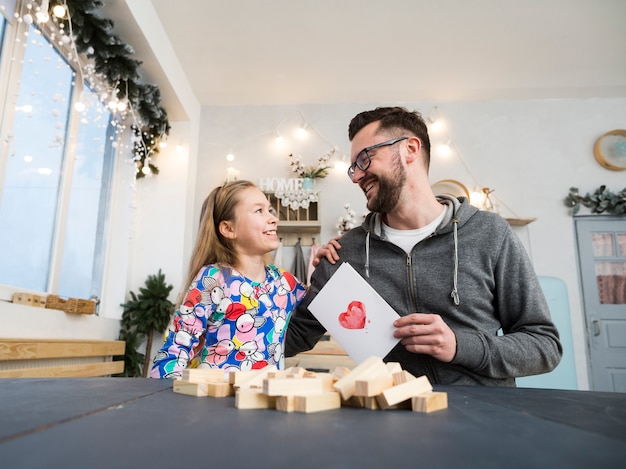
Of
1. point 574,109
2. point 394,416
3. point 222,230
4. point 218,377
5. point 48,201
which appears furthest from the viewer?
point 574,109

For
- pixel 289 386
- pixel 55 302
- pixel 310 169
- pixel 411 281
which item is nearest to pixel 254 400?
pixel 289 386

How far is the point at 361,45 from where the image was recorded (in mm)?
3416

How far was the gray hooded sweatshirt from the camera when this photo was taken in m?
1.07

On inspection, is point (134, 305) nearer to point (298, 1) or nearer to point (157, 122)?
point (157, 122)

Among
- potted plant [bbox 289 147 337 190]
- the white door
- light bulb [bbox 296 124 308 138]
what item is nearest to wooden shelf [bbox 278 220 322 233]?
potted plant [bbox 289 147 337 190]

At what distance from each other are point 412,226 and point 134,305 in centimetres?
253

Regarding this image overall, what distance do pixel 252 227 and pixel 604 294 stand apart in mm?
3570

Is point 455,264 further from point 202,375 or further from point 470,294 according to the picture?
point 202,375

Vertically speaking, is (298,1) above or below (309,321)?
above

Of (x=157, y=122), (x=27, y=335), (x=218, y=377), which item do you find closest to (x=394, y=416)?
(x=218, y=377)

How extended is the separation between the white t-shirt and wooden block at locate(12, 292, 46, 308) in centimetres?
184

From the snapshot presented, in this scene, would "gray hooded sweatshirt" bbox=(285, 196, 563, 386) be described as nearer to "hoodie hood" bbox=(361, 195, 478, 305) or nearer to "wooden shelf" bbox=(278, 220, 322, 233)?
"hoodie hood" bbox=(361, 195, 478, 305)

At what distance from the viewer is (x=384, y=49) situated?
3.46 m

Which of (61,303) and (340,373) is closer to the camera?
(340,373)
